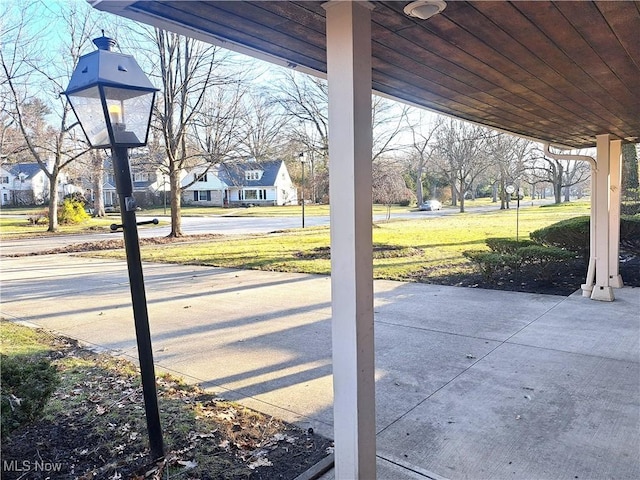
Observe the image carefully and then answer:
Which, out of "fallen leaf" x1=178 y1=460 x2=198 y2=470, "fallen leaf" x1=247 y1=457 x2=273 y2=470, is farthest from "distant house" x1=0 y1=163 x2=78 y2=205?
"fallen leaf" x1=247 y1=457 x2=273 y2=470

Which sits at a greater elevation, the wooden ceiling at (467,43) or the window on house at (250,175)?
the window on house at (250,175)

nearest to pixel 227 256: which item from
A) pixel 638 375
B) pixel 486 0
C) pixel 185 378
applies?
pixel 185 378

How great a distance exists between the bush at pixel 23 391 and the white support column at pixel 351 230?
1.65m

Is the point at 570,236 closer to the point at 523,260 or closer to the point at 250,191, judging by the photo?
the point at 523,260

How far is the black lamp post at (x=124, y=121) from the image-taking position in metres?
2.17

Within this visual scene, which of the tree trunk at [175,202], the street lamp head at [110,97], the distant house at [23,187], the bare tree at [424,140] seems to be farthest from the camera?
the distant house at [23,187]

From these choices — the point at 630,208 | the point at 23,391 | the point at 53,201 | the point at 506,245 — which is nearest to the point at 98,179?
the point at 53,201

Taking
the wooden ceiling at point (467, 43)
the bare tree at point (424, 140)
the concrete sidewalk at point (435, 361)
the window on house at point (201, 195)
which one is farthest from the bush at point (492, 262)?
the window on house at point (201, 195)

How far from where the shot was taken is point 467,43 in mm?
2287

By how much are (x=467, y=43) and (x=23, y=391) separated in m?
3.03

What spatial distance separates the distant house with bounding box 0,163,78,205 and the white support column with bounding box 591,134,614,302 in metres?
38.6

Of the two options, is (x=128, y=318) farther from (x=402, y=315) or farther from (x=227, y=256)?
(x=227, y=256)

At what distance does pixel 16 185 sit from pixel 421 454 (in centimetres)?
4873

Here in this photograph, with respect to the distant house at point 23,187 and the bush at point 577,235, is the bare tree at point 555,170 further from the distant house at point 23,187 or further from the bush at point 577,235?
the distant house at point 23,187
